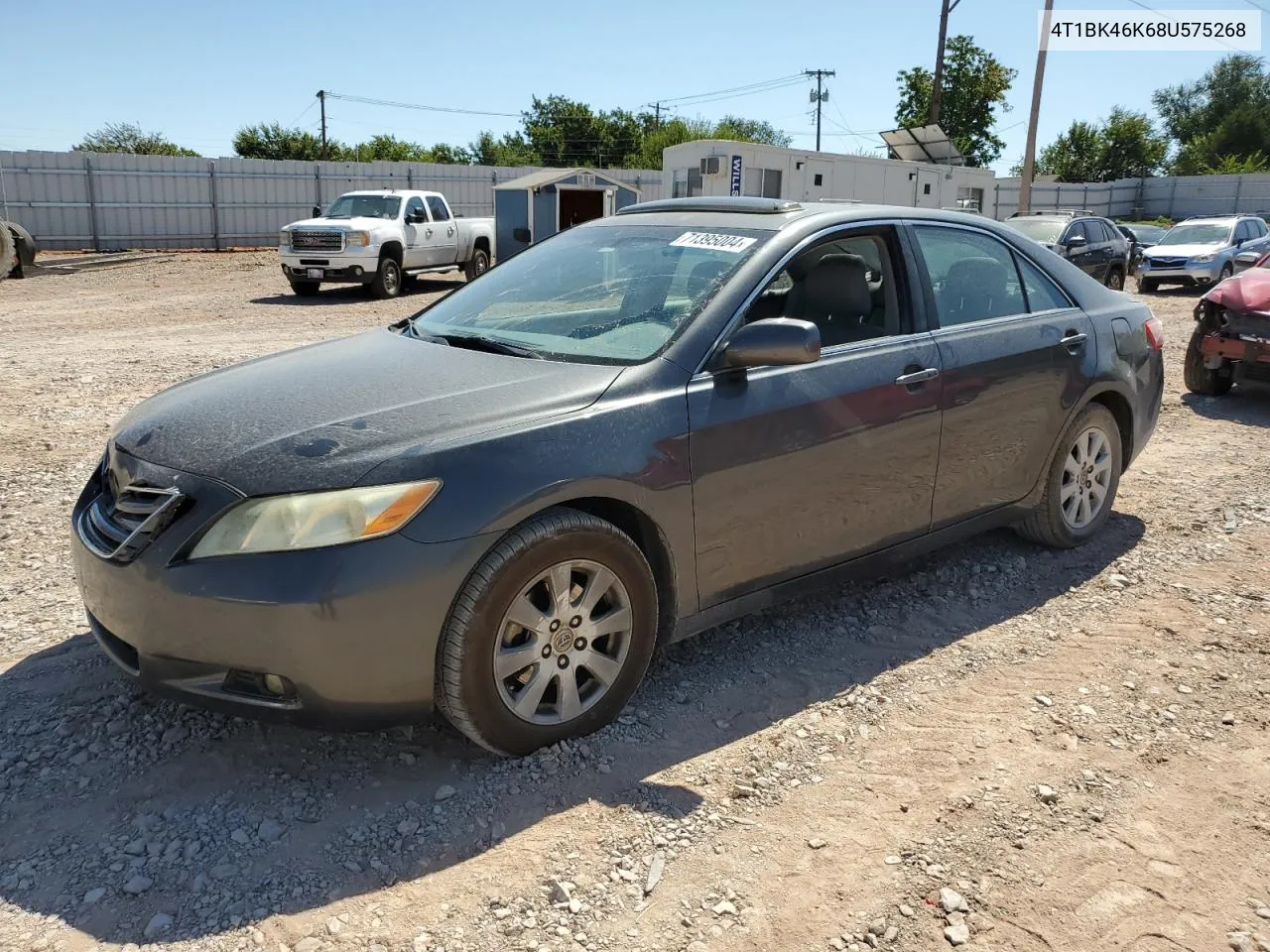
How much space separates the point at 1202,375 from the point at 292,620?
8.76 meters

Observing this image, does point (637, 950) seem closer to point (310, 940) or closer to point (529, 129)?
point (310, 940)

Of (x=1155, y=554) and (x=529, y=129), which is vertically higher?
(x=529, y=129)

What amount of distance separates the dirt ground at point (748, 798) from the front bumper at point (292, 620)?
35 centimetres

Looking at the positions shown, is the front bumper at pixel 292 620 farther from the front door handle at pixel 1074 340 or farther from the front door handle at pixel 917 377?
the front door handle at pixel 1074 340

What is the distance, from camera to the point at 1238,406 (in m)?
8.97

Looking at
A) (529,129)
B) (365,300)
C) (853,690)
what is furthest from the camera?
(529,129)

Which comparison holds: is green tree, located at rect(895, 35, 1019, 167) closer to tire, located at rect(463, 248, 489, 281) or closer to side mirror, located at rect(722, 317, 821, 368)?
tire, located at rect(463, 248, 489, 281)

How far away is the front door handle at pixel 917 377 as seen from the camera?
4031mm

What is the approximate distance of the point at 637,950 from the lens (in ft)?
8.03

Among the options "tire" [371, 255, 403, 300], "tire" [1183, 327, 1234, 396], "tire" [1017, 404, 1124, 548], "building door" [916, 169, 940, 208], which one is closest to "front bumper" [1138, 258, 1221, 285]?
"building door" [916, 169, 940, 208]

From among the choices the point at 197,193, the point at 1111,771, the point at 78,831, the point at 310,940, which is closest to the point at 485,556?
the point at 310,940

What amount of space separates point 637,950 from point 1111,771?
1.66 meters

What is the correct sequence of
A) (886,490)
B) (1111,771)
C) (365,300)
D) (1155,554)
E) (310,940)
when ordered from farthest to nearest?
(365,300)
(1155,554)
(886,490)
(1111,771)
(310,940)

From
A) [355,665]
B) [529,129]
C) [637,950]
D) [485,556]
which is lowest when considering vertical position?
[637,950]
